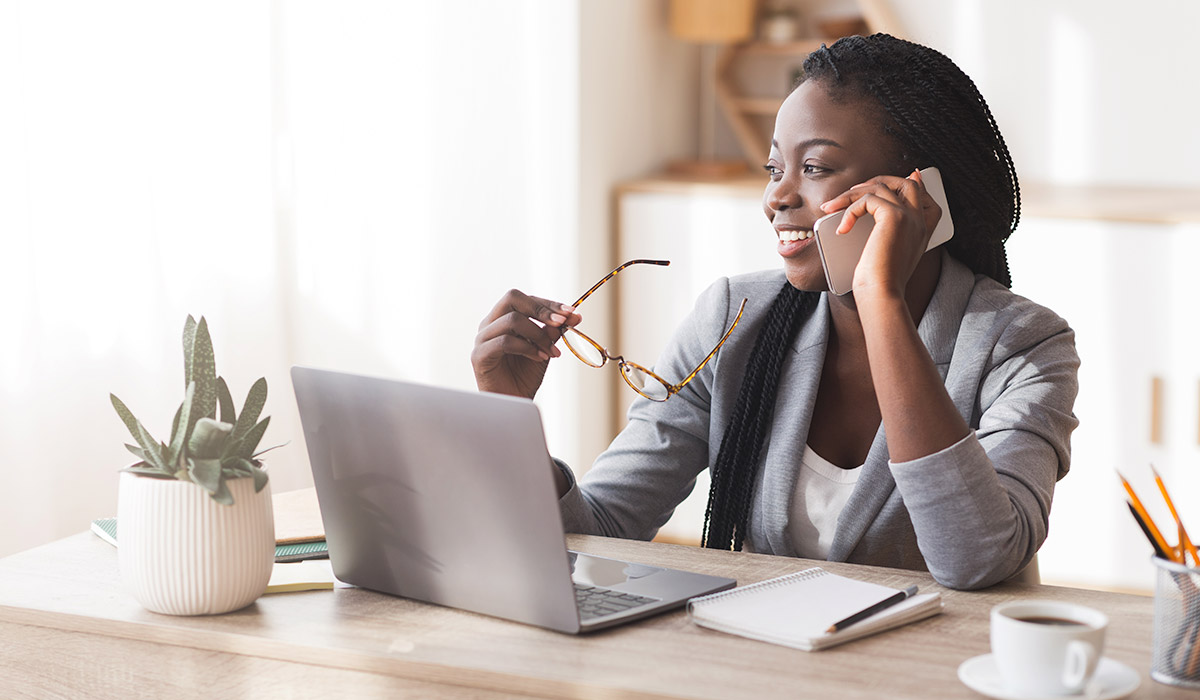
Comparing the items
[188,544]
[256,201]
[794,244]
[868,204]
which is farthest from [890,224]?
[256,201]

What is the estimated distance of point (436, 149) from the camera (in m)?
3.49

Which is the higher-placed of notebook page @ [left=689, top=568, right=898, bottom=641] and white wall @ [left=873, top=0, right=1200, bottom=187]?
white wall @ [left=873, top=0, right=1200, bottom=187]

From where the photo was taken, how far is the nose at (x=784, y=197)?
1569 mm

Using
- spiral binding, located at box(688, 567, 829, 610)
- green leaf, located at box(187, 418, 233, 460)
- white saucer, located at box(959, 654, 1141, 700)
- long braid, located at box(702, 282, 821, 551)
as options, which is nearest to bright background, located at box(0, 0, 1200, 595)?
long braid, located at box(702, 282, 821, 551)

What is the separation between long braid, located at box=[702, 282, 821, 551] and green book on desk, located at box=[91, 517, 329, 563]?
0.48 metres

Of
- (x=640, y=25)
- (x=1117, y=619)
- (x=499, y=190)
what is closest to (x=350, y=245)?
(x=499, y=190)

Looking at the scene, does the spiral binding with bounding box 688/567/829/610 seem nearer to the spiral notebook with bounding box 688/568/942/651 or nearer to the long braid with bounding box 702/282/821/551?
the spiral notebook with bounding box 688/568/942/651

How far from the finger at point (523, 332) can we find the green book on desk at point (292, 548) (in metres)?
0.30

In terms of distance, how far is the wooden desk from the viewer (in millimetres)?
1030

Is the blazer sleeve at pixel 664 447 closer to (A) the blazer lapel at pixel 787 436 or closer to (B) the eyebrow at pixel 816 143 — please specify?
(A) the blazer lapel at pixel 787 436

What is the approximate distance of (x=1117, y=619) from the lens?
1.17 meters

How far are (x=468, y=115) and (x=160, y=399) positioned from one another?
111 centimetres

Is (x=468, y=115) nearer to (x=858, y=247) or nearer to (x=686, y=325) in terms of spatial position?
(x=686, y=325)

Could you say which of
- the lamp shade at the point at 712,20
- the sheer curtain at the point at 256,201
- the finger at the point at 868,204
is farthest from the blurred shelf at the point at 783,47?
the finger at the point at 868,204
